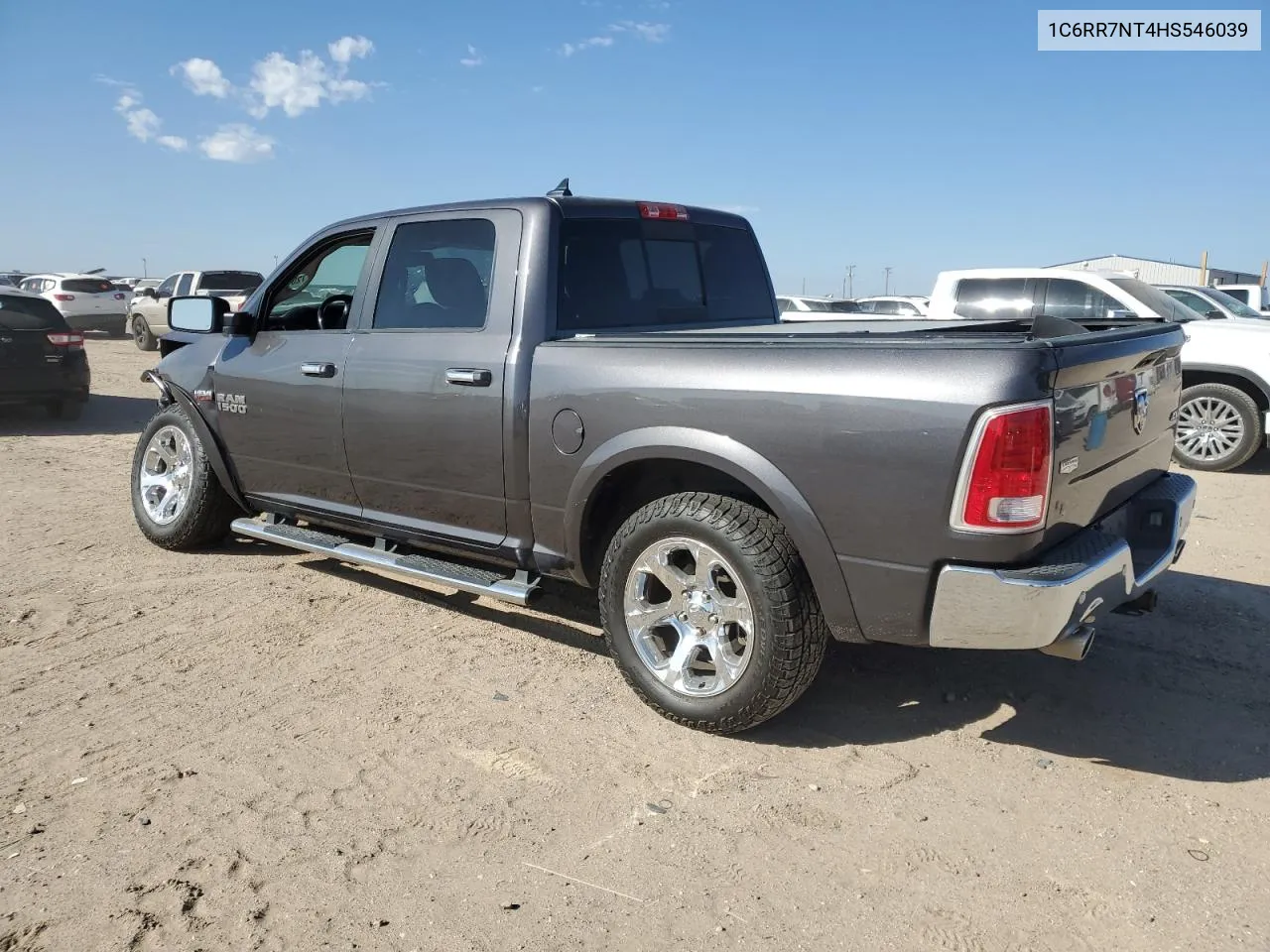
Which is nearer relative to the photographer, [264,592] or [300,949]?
[300,949]

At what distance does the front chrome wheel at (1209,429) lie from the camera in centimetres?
863

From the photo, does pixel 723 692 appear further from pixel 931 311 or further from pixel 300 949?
pixel 931 311

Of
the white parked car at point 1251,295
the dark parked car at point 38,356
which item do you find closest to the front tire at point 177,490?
the dark parked car at point 38,356

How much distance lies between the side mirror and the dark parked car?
21.3 feet

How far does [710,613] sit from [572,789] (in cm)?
75

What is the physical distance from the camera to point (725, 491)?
3.48 m

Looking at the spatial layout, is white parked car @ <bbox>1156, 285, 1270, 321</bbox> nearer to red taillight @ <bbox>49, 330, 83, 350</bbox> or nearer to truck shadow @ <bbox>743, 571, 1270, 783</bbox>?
truck shadow @ <bbox>743, 571, 1270, 783</bbox>

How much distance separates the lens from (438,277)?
4293 millimetres

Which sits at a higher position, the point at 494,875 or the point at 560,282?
the point at 560,282

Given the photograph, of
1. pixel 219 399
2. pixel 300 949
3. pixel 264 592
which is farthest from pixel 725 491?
pixel 219 399

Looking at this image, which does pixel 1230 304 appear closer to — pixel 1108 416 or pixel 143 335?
pixel 1108 416

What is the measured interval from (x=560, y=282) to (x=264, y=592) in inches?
92.8

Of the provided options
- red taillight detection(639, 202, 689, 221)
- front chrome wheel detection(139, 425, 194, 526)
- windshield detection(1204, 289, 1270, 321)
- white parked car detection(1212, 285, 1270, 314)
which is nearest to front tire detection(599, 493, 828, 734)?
red taillight detection(639, 202, 689, 221)

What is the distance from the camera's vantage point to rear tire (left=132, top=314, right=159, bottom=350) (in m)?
21.5
